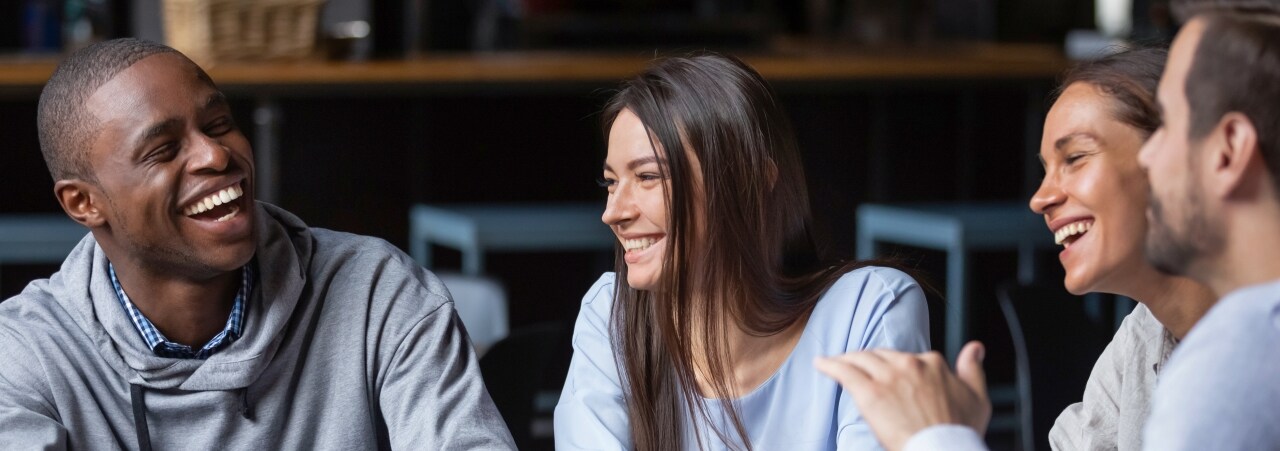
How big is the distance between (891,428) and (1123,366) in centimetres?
60

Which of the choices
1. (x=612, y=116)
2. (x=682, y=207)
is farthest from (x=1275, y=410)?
(x=612, y=116)

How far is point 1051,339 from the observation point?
2.66 meters

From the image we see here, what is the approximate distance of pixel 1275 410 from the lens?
102cm

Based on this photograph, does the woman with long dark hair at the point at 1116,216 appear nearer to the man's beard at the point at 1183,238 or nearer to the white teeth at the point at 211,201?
the man's beard at the point at 1183,238

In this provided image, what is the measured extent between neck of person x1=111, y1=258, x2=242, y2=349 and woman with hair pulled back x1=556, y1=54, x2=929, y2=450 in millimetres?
430

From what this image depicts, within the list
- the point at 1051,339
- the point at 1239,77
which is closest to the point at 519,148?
the point at 1051,339

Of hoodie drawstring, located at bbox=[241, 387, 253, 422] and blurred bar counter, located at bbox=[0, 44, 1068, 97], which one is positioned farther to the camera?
blurred bar counter, located at bbox=[0, 44, 1068, 97]

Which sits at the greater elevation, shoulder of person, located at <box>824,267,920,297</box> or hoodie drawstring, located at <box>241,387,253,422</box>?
shoulder of person, located at <box>824,267,920,297</box>

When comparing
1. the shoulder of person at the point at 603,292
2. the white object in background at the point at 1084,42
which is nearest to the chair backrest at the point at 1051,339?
the shoulder of person at the point at 603,292

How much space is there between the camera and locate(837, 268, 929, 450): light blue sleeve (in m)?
1.64

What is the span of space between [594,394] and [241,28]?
2.40m

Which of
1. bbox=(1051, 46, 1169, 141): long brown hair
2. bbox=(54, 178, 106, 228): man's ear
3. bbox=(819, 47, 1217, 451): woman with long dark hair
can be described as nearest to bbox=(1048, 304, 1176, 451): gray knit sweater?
bbox=(819, 47, 1217, 451): woman with long dark hair

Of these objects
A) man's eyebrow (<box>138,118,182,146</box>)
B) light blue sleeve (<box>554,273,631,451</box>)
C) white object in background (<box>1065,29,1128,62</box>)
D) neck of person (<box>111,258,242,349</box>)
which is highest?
man's eyebrow (<box>138,118,182,146</box>)

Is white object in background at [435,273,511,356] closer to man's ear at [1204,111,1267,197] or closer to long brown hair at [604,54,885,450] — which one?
long brown hair at [604,54,885,450]
